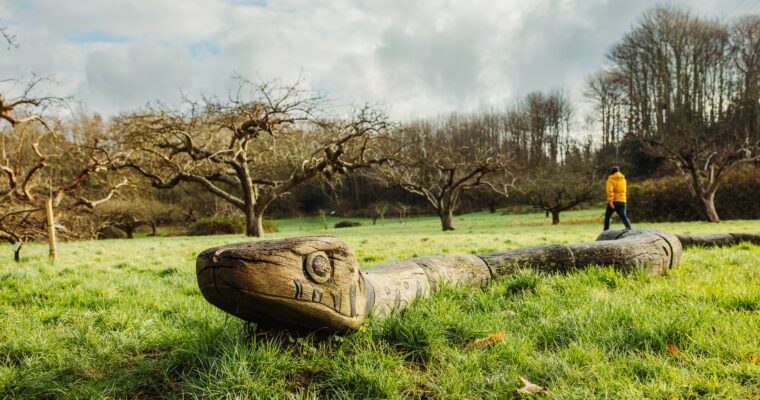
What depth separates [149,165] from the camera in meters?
21.7

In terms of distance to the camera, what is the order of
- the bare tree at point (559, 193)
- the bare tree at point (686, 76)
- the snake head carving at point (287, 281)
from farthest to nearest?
the bare tree at point (686, 76)
the bare tree at point (559, 193)
the snake head carving at point (287, 281)

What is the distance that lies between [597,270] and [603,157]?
4864 cm

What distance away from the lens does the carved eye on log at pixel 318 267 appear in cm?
214

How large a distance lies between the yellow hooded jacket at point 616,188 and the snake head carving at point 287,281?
39.0ft

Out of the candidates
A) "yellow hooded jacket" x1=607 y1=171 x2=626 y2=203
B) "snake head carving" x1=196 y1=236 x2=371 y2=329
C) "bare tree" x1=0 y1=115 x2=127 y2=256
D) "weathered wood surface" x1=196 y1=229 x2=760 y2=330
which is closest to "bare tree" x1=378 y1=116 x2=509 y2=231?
"yellow hooded jacket" x1=607 y1=171 x2=626 y2=203

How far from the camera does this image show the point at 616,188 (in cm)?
1192

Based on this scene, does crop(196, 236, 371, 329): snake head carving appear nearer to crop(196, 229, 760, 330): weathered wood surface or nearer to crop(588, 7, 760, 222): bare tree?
crop(196, 229, 760, 330): weathered wood surface

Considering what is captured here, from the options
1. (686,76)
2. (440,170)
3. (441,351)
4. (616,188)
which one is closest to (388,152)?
(440,170)

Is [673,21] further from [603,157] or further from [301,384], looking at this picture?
[301,384]

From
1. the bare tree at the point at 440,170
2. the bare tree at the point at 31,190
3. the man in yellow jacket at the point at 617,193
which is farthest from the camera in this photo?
the bare tree at the point at 440,170

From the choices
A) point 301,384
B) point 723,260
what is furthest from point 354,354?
point 723,260

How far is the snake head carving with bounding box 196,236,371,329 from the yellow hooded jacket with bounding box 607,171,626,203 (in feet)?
39.0

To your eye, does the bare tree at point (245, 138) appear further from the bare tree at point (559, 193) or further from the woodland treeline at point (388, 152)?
the bare tree at point (559, 193)

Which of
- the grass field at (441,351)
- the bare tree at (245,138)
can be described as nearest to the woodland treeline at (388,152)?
the bare tree at (245,138)
